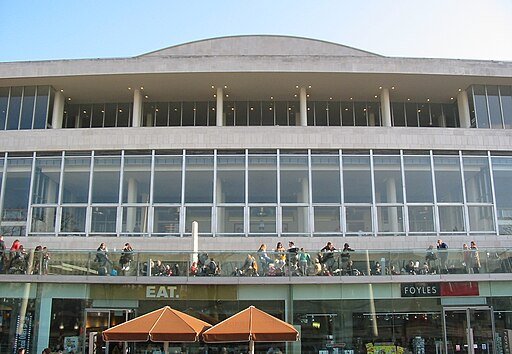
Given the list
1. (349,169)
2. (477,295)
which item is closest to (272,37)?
(349,169)

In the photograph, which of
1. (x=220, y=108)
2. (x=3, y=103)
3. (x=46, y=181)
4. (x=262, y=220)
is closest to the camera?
(x=262, y=220)

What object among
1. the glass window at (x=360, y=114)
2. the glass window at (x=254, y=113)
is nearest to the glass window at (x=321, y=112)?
the glass window at (x=360, y=114)

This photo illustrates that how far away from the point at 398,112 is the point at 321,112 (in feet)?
14.2

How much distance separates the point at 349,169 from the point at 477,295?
9426 mm

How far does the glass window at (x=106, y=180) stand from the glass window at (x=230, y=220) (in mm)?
4929

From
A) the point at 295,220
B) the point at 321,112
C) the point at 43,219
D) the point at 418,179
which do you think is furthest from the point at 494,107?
the point at 43,219

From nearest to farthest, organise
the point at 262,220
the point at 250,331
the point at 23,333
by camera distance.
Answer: the point at 250,331 < the point at 23,333 < the point at 262,220

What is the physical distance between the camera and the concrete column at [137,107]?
1165 inches

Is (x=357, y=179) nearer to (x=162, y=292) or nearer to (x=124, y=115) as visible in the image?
(x=162, y=292)

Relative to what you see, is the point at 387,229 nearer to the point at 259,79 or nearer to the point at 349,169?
the point at 349,169

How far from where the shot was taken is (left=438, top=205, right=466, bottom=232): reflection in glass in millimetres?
26406

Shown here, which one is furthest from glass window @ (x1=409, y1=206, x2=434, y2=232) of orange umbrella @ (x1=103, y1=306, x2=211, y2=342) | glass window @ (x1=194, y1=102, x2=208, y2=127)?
orange umbrella @ (x1=103, y1=306, x2=211, y2=342)

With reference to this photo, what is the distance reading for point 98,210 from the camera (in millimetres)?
26531

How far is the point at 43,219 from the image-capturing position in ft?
87.0
